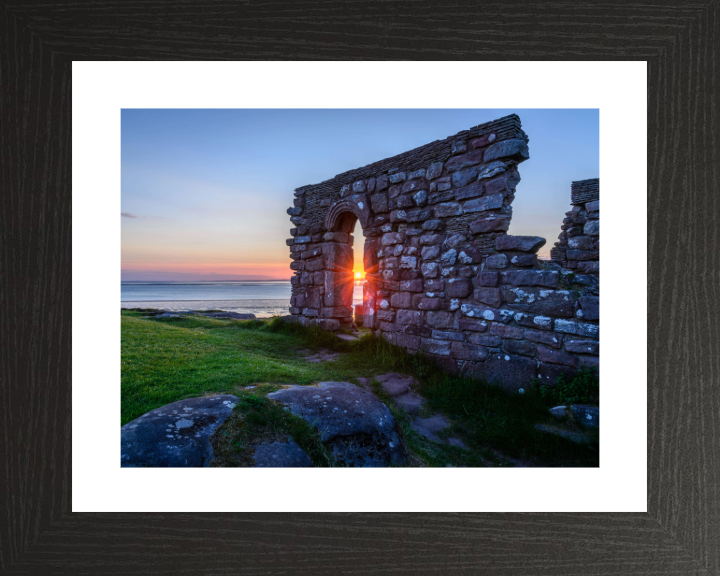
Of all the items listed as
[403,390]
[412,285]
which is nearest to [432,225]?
[412,285]

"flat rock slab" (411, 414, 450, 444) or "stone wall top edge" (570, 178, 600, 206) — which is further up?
"stone wall top edge" (570, 178, 600, 206)

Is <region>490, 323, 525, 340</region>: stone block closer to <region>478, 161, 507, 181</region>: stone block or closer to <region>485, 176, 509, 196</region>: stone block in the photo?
<region>485, 176, 509, 196</region>: stone block

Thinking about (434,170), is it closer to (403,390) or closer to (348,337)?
(403,390)

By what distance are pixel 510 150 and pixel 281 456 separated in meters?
3.72

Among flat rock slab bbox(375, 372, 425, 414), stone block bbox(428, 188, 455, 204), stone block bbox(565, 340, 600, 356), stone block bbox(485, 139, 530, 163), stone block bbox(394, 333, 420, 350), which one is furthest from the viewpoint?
stone block bbox(394, 333, 420, 350)

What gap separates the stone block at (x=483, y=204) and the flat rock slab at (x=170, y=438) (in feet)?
11.2

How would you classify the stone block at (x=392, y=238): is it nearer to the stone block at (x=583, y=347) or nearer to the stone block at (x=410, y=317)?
the stone block at (x=410, y=317)

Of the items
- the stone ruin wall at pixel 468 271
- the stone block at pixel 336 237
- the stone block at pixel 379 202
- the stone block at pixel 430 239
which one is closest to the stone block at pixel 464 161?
the stone ruin wall at pixel 468 271

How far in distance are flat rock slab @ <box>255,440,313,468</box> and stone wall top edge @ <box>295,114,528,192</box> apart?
3.77 meters

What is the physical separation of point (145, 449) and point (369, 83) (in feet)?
7.62

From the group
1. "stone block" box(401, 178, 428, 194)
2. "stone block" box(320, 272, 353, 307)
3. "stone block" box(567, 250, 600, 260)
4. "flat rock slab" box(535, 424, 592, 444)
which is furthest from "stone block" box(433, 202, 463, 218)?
"stone block" box(567, 250, 600, 260)

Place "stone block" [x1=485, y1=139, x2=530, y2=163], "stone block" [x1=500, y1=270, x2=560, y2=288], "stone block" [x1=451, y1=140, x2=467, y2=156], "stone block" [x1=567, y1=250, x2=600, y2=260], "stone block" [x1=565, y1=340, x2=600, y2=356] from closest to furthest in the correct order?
"stone block" [x1=565, y1=340, x2=600, y2=356] < "stone block" [x1=500, y1=270, x2=560, y2=288] < "stone block" [x1=485, y1=139, x2=530, y2=163] < "stone block" [x1=451, y1=140, x2=467, y2=156] < "stone block" [x1=567, y1=250, x2=600, y2=260]

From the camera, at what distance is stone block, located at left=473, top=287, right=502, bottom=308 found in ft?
11.9

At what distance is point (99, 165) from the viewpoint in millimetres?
1825
